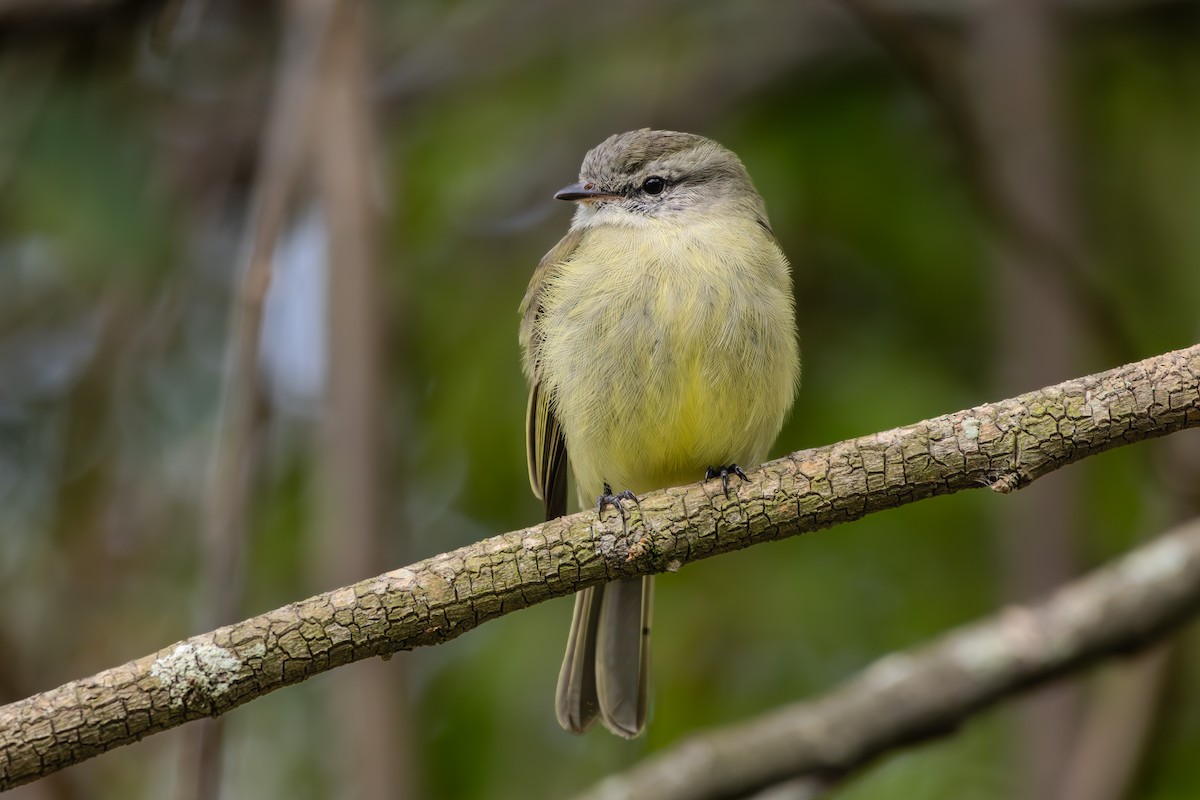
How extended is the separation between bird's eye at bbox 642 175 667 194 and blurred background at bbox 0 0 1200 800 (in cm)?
84

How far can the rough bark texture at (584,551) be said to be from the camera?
2.47m

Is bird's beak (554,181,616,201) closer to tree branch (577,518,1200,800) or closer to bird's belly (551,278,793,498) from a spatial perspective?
bird's belly (551,278,793,498)

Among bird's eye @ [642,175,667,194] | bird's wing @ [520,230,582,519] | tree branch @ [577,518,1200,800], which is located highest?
bird's eye @ [642,175,667,194]

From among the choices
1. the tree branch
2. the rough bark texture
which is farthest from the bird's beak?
the rough bark texture

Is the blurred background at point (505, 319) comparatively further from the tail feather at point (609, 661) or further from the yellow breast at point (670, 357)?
the yellow breast at point (670, 357)

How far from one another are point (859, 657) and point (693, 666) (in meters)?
0.64

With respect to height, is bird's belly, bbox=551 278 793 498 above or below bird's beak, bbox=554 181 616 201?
below

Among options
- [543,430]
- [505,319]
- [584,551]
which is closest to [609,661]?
[543,430]

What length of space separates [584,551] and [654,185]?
212 centimetres

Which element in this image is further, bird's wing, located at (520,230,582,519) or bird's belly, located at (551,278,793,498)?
bird's wing, located at (520,230,582,519)

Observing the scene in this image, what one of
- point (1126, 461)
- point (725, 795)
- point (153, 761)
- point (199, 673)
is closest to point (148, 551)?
point (153, 761)

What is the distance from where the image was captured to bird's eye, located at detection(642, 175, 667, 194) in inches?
180

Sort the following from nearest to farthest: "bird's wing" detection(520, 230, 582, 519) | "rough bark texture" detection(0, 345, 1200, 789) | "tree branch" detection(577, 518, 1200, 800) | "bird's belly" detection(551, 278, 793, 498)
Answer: "rough bark texture" detection(0, 345, 1200, 789) < "tree branch" detection(577, 518, 1200, 800) < "bird's belly" detection(551, 278, 793, 498) < "bird's wing" detection(520, 230, 582, 519)

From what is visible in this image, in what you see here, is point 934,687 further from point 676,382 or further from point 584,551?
point 584,551
